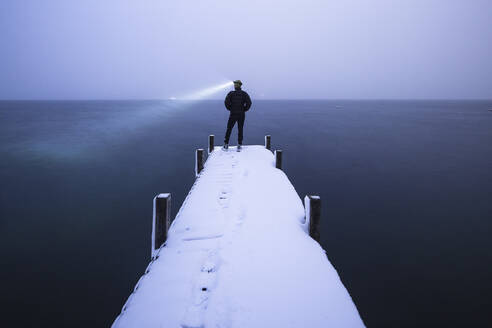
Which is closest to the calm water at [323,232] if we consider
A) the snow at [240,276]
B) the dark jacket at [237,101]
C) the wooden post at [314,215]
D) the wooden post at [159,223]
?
the wooden post at [314,215]

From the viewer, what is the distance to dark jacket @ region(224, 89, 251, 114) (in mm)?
9325

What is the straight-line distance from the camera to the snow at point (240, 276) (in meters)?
2.75

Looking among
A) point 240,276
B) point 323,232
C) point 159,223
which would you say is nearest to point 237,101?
point 323,232

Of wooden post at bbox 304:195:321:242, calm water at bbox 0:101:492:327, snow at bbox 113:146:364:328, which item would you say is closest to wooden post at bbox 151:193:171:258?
snow at bbox 113:146:364:328

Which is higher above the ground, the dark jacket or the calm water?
the dark jacket

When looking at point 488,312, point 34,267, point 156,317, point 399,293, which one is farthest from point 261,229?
point 34,267

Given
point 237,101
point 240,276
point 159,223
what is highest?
point 237,101

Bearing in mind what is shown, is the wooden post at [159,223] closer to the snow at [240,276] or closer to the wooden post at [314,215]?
the snow at [240,276]

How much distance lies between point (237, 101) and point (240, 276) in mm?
7133

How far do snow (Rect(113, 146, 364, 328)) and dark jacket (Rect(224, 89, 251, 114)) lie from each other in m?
4.77

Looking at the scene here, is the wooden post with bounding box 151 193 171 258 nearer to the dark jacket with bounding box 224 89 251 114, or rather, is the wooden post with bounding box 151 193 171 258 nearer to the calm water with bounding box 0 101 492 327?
the calm water with bounding box 0 101 492 327

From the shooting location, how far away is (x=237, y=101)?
936cm

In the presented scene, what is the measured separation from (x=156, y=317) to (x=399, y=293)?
6342 mm

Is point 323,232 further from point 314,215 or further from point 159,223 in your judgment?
point 159,223
